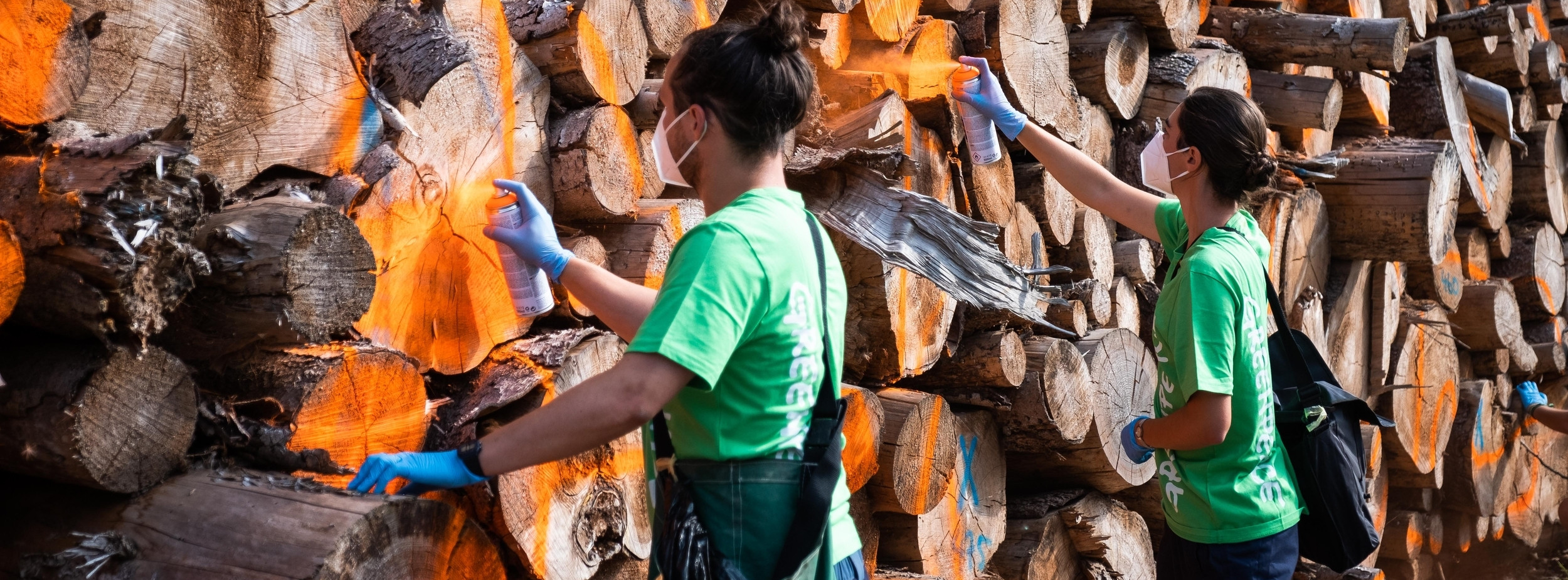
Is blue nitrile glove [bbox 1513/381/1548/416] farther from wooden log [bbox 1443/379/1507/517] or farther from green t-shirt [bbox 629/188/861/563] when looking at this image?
green t-shirt [bbox 629/188/861/563]

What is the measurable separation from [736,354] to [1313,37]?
158 inches

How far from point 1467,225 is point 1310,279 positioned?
2.62m

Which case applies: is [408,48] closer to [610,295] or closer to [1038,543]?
[610,295]

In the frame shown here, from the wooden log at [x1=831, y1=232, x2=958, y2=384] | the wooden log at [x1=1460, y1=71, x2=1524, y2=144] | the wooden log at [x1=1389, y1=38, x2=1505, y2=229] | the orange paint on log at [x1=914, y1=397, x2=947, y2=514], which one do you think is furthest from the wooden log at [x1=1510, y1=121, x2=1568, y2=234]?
the orange paint on log at [x1=914, y1=397, x2=947, y2=514]

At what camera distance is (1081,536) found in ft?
13.3

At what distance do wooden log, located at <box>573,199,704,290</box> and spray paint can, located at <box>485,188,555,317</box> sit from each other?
0.38 metres

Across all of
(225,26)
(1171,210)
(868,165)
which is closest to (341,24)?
(225,26)

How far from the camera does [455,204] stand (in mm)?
2314

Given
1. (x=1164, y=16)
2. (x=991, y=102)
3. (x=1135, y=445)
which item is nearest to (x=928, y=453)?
(x=1135, y=445)

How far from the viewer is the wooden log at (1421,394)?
5.84 meters

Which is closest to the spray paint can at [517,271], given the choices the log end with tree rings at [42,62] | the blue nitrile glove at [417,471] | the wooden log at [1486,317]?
the blue nitrile glove at [417,471]

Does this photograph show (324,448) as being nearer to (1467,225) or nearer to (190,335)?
(190,335)

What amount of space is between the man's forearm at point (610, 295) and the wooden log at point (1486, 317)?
6.20 meters

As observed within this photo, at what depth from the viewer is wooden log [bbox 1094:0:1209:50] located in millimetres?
4258
